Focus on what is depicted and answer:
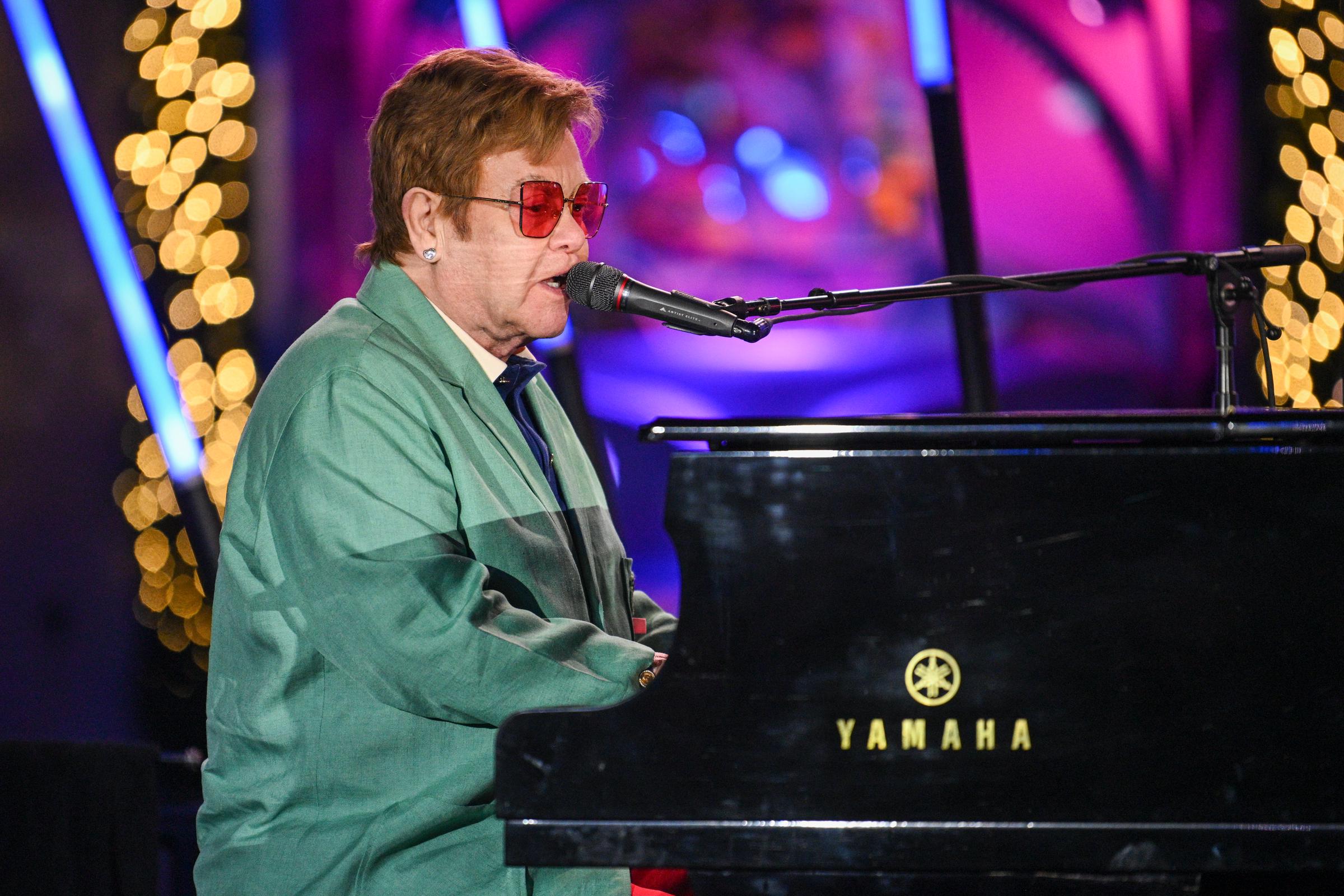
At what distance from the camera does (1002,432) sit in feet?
4.22

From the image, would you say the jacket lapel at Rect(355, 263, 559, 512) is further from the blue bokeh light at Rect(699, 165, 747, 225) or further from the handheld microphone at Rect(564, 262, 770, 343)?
the blue bokeh light at Rect(699, 165, 747, 225)

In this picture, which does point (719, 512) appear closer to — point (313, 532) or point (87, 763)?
point (313, 532)

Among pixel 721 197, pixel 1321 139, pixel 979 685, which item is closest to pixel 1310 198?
pixel 1321 139

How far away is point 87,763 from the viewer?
2891 mm

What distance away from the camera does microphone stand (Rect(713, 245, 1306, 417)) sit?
1486mm

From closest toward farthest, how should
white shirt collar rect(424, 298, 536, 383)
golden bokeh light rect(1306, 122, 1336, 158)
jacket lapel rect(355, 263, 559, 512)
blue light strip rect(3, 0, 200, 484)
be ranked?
jacket lapel rect(355, 263, 559, 512)
white shirt collar rect(424, 298, 536, 383)
golden bokeh light rect(1306, 122, 1336, 158)
blue light strip rect(3, 0, 200, 484)

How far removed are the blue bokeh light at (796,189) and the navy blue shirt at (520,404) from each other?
1993mm

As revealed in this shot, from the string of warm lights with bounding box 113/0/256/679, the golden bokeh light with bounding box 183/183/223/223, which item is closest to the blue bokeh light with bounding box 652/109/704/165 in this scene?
the string of warm lights with bounding box 113/0/256/679

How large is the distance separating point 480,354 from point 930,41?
241cm

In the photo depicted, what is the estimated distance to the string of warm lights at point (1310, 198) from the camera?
3.60m

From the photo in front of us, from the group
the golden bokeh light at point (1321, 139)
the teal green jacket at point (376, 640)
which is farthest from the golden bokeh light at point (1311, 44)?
the teal green jacket at point (376, 640)

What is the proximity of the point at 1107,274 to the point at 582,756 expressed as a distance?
94 centimetres

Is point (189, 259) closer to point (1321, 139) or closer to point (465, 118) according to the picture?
point (465, 118)

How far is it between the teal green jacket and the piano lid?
44cm
